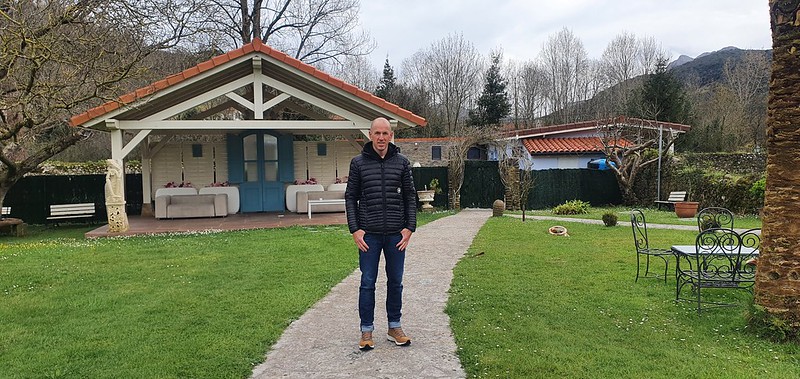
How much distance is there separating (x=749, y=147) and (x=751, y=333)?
2411cm

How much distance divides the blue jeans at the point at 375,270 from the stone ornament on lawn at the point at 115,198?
31.6 ft

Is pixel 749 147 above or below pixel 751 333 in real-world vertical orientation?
above

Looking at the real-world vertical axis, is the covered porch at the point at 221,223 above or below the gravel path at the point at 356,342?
above

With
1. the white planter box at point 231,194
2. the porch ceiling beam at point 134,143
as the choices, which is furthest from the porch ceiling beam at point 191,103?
the white planter box at point 231,194

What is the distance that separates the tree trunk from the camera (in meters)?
4.30

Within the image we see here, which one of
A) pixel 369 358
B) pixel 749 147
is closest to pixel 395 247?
pixel 369 358

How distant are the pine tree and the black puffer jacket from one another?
116ft

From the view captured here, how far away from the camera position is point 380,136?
4.23 metres

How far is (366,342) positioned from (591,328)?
2.07 metres

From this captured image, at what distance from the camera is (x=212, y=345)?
4418 millimetres

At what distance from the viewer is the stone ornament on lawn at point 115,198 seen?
38.7 ft

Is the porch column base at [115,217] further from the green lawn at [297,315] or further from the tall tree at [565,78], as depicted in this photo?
the tall tree at [565,78]

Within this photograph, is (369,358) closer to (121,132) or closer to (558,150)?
(121,132)

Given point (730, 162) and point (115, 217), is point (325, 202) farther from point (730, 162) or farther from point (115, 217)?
point (730, 162)
